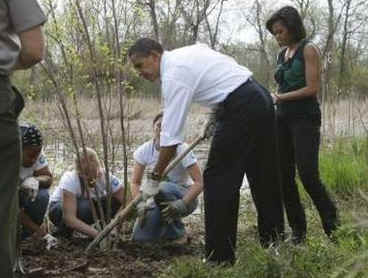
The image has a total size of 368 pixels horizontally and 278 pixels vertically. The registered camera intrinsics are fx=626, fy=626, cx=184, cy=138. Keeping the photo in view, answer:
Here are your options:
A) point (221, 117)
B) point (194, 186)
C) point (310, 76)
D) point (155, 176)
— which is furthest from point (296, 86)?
point (155, 176)

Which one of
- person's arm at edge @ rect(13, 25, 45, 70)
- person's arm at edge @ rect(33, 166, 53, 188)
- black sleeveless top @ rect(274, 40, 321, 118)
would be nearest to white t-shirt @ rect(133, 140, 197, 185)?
person's arm at edge @ rect(33, 166, 53, 188)

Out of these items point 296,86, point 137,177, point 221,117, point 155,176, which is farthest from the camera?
point 137,177

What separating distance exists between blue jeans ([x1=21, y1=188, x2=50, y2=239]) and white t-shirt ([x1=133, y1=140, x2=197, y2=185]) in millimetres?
693

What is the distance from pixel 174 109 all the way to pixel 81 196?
1648mm

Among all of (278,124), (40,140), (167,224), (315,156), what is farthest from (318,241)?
(40,140)

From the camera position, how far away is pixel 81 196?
450cm

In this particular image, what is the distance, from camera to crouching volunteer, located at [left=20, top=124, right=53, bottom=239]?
3838 mm

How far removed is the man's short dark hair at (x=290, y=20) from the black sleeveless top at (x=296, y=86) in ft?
0.24

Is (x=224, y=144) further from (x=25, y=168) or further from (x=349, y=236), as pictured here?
(x=25, y=168)

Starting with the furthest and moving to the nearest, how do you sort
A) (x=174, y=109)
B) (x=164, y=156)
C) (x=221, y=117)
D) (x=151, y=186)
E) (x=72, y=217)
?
(x=72, y=217), (x=151, y=186), (x=221, y=117), (x=164, y=156), (x=174, y=109)

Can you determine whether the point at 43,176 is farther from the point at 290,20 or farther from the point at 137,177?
the point at 290,20

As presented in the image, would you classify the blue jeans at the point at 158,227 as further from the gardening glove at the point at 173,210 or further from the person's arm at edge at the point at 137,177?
the person's arm at edge at the point at 137,177

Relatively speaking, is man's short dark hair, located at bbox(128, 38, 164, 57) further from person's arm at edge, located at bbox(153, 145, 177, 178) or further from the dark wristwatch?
the dark wristwatch

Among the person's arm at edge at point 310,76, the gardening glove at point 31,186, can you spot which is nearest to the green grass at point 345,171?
the person's arm at edge at point 310,76
